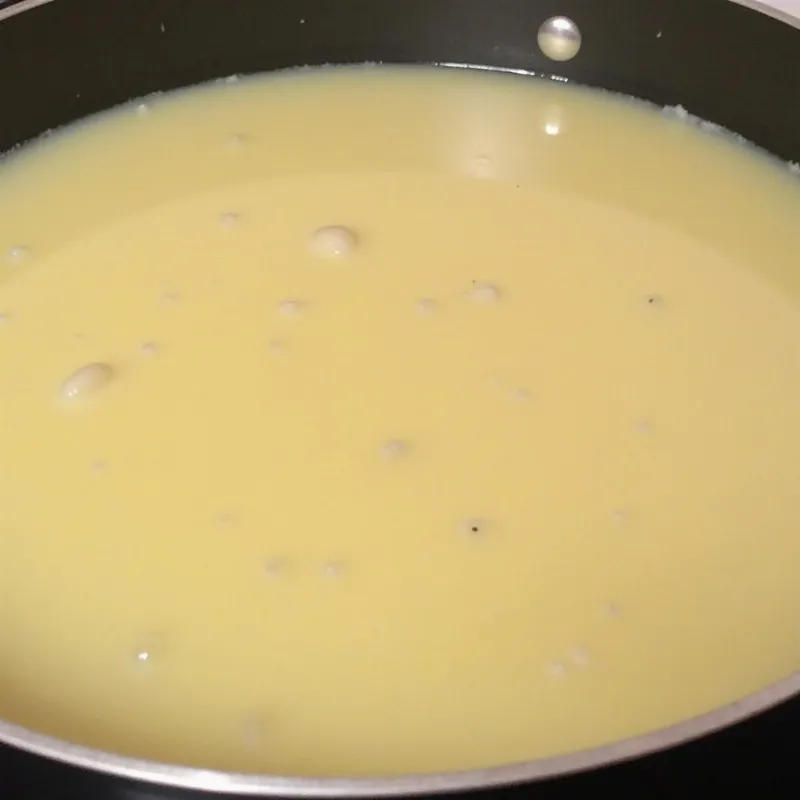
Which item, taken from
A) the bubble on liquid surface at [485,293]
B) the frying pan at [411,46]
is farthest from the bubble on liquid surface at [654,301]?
the frying pan at [411,46]

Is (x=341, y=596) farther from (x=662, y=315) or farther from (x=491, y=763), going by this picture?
(x=662, y=315)

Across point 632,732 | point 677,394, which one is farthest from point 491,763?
point 677,394

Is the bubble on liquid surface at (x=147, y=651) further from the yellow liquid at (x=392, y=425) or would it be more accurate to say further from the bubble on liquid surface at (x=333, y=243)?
the bubble on liquid surface at (x=333, y=243)

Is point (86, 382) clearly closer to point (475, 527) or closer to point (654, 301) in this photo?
point (475, 527)

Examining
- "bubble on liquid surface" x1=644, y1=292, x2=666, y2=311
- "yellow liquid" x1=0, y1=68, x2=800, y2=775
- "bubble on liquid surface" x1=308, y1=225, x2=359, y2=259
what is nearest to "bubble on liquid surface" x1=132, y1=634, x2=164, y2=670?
"yellow liquid" x1=0, y1=68, x2=800, y2=775

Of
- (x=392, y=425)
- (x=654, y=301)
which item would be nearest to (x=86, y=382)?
(x=392, y=425)

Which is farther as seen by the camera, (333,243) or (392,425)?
(333,243)
